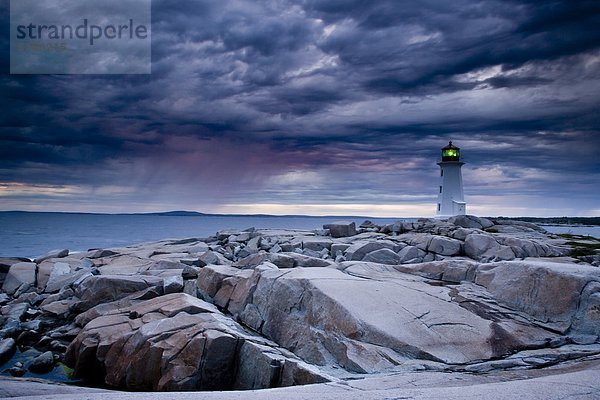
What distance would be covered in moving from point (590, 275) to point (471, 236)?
9.31 metres

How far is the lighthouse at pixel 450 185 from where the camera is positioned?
36.8 m

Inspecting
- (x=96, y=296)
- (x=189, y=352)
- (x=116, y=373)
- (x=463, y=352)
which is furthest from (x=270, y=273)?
(x=96, y=296)

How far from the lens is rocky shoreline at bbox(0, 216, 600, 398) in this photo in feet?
23.2

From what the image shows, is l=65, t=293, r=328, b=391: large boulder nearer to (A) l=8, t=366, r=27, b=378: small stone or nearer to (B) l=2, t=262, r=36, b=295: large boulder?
(A) l=8, t=366, r=27, b=378: small stone

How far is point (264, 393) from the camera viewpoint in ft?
17.1

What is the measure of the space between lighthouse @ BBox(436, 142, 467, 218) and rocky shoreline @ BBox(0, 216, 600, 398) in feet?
89.1

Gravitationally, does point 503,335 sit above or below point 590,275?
below

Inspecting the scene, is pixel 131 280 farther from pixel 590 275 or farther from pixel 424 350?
pixel 590 275

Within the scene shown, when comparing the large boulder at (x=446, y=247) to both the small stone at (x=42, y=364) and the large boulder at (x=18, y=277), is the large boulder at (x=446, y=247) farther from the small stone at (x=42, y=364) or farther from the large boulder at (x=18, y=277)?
the large boulder at (x=18, y=277)

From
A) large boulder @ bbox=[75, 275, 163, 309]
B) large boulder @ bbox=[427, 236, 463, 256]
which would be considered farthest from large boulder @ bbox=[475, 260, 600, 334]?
large boulder @ bbox=[75, 275, 163, 309]

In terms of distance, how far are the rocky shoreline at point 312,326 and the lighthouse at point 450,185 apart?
27166 millimetres

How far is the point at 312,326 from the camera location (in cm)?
805

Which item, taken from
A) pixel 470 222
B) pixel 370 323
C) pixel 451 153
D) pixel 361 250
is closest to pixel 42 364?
pixel 370 323

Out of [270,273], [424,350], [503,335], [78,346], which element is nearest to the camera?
[424,350]
